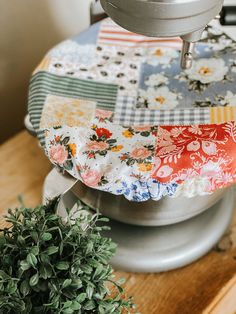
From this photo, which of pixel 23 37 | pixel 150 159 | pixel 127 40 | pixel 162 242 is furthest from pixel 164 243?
pixel 23 37

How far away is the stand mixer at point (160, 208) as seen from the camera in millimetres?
A: 510

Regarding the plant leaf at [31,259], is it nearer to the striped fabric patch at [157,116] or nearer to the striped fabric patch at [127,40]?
the striped fabric patch at [157,116]

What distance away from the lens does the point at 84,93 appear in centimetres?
69

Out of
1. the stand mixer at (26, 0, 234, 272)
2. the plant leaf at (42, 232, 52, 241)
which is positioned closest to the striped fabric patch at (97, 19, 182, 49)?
the stand mixer at (26, 0, 234, 272)

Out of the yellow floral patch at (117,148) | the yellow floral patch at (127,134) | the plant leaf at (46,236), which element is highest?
the yellow floral patch at (127,134)

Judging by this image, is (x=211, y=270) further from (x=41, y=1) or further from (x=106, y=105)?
(x=41, y=1)

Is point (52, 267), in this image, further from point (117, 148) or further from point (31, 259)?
point (117, 148)

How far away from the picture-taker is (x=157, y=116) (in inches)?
25.7

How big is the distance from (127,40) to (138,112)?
15cm

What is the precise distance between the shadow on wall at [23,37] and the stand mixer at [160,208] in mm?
392

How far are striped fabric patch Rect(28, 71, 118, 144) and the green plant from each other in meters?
0.17

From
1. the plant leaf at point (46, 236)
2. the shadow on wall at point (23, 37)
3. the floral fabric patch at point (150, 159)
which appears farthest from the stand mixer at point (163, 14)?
the shadow on wall at point (23, 37)

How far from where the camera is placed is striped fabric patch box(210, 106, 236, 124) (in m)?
0.63

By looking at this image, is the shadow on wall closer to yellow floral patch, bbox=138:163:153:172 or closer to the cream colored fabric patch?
the cream colored fabric patch
